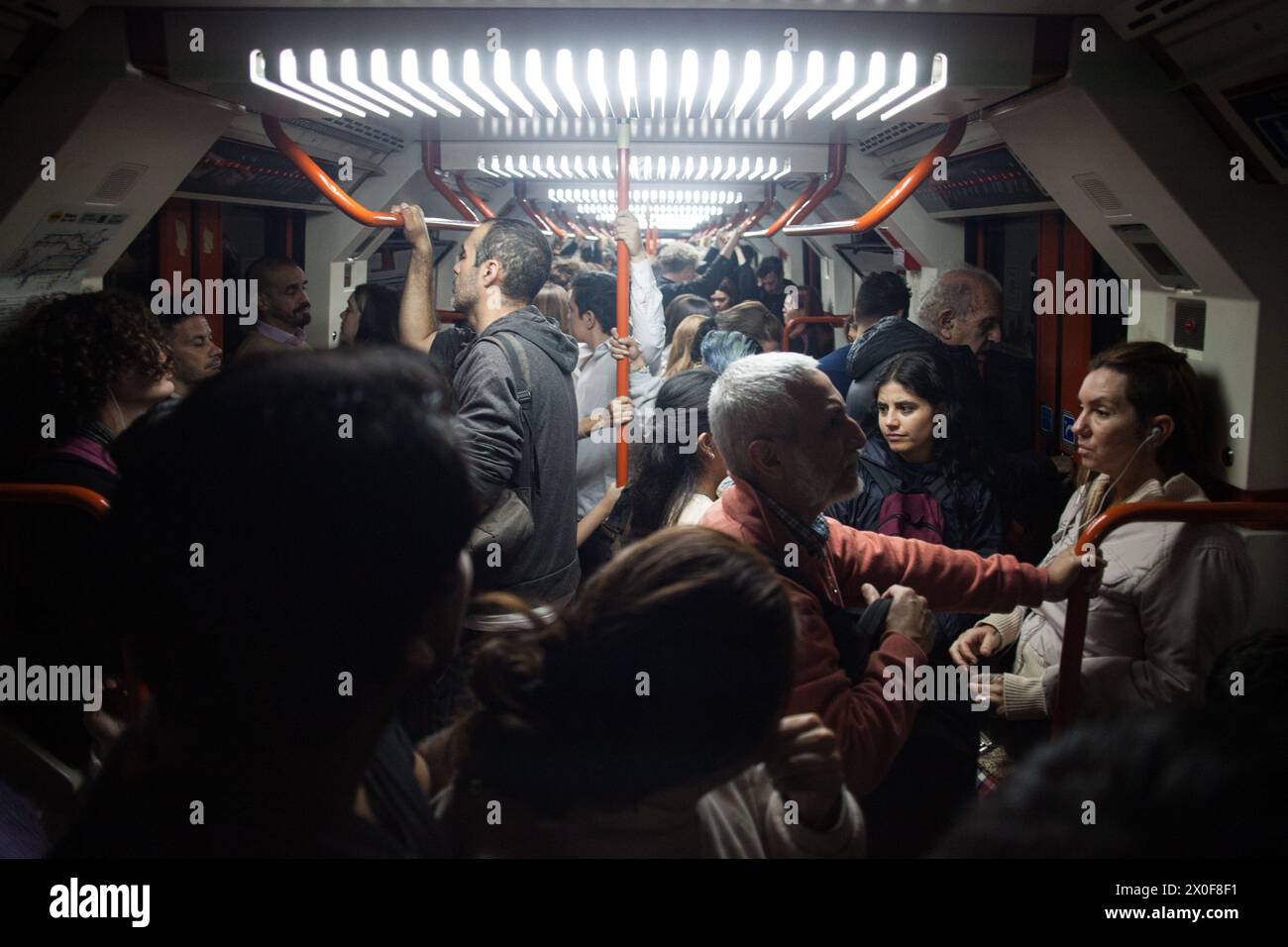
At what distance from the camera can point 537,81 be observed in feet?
6.84

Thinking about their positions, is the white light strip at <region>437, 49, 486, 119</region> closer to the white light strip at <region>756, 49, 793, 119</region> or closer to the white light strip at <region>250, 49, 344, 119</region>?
the white light strip at <region>250, 49, 344, 119</region>

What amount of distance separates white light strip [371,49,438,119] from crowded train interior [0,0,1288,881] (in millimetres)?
12

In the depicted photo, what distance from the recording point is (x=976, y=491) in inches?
85.9

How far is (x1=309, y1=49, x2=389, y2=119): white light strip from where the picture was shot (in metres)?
1.97

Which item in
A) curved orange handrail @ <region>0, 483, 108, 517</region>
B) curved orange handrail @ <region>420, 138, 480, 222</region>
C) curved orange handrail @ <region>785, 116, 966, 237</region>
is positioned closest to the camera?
curved orange handrail @ <region>0, 483, 108, 517</region>

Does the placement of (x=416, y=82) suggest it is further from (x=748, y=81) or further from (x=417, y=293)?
(x=748, y=81)

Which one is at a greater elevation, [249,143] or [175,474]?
[249,143]

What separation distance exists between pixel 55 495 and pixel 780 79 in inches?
62.9

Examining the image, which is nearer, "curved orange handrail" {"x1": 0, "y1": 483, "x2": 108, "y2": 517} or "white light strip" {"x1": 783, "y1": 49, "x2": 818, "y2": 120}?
"curved orange handrail" {"x1": 0, "y1": 483, "x2": 108, "y2": 517}

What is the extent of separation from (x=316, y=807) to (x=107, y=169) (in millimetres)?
1564

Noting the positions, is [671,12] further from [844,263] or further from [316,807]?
[844,263]

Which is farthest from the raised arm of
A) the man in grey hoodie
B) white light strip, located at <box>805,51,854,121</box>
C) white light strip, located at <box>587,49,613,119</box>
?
white light strip, located at <box>805,51,854,121</box>
